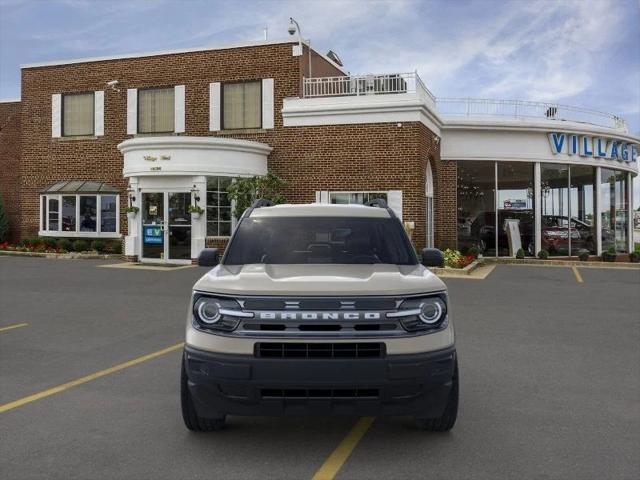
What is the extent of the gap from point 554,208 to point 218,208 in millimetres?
13401

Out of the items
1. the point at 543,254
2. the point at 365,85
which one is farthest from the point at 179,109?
the point at 543,254

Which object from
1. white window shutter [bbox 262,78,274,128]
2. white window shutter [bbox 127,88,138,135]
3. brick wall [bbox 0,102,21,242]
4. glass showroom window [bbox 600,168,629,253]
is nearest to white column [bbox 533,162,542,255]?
glass showroom window [bbox 600,168,629,253]

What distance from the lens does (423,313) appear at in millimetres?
4066

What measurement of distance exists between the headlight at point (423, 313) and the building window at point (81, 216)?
21.5 metres

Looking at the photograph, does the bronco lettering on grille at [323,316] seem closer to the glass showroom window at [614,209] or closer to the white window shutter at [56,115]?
the white window shutter at [56,115]

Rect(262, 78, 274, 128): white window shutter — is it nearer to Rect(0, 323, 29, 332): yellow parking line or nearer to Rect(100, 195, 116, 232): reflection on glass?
Rect(100, 195, 116, 232): reflection on glass

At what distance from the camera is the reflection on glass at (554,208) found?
24047 millimetres

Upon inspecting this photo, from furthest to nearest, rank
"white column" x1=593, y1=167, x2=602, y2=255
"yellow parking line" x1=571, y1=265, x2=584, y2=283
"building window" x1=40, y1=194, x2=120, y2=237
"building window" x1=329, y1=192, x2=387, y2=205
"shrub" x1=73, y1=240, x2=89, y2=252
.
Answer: "white column" x1=593, y1=167, x2=602, y2=255 < "building window" x1=40, y1=194, x2=120, y2=237 < "shrub" x1=73, y1=240, x2=89, y2=252 < "building window" x1=329, y1=192, x2=387, y2=205 < "yellow parking line" x1=571, y1=265, x2=584, y2=283

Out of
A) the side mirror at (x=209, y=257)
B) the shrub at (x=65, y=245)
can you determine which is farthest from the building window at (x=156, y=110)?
the side mirror at (x=209, y=257)

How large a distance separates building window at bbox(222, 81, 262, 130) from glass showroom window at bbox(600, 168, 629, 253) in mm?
14844

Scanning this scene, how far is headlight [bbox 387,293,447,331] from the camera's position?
13.0 feet

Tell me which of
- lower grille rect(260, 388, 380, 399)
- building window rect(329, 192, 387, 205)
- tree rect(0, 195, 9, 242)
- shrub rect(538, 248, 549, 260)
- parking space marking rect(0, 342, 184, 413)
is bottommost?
parking space marking rect(0, 342, 184, 413)

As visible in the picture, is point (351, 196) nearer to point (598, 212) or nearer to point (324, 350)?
point (598, 212)

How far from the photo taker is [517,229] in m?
23.8
